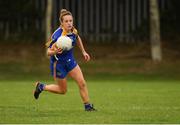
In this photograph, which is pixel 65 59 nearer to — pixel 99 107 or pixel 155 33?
pixel 99 107

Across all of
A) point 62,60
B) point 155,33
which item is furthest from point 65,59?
point 155,33

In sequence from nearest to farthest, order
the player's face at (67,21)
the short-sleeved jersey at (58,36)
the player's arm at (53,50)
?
the player's arm at (53,50), the player's face at (67,21), the short-sleeved jersey at (58,36)

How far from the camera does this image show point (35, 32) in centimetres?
4325

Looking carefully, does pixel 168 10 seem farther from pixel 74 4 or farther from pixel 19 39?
pixel 19 39

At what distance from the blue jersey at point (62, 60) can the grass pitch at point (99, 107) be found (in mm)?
851

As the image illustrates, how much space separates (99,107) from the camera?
62.3 feet

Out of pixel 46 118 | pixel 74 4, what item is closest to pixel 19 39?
pixel 74 4

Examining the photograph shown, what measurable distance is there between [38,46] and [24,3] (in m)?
2.49

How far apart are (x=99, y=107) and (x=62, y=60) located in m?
2.14

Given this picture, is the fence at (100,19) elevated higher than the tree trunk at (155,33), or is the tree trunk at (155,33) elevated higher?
the fence at (100,19)

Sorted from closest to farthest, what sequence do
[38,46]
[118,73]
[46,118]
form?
[46,118] → [118,73] → [38,46]

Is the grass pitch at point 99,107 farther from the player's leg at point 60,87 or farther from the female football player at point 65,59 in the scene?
the female football player at point 65,59

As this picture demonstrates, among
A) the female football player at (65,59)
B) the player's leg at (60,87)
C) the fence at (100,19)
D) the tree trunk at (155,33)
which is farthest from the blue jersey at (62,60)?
the fence at (100,19)

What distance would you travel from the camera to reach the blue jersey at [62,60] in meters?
17.2
